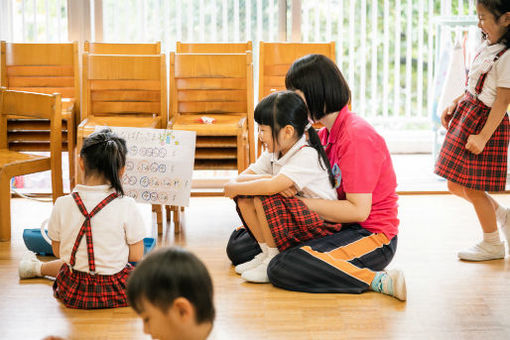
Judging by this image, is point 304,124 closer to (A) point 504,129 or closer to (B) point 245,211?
(B) point 245,211

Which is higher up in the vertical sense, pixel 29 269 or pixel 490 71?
pixel 490 71

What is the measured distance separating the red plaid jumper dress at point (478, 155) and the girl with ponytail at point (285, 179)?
609mm

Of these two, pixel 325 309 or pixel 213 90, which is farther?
pixel 213 90

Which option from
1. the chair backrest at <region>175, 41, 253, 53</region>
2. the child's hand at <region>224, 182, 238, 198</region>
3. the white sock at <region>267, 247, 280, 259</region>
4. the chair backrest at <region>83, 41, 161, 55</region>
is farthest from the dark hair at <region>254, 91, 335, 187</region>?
the chair backrest at <region>83, 41, 161, 55</region>

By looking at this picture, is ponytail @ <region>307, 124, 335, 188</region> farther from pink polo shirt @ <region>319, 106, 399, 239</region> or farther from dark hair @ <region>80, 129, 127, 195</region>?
dark hair @ <region>80, 129, 127, 195</region>

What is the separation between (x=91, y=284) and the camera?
2354 millimetres

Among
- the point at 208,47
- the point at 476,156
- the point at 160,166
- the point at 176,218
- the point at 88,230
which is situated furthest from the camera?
the point at 208,47

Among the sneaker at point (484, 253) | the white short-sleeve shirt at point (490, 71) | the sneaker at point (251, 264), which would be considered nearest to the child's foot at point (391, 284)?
the sneaker at point (251, 264)

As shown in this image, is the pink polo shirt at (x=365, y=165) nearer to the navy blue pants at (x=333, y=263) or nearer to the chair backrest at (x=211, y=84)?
the navy blue pants at (x=333, y=263)

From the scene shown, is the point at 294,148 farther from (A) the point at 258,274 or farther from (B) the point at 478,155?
(B) the point at 478,155

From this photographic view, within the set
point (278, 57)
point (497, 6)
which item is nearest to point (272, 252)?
point (497, 6)

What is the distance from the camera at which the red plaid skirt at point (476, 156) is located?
110 inches

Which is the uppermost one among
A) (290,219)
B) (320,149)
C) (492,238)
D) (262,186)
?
(320,149)

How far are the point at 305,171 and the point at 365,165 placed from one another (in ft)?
0.71
